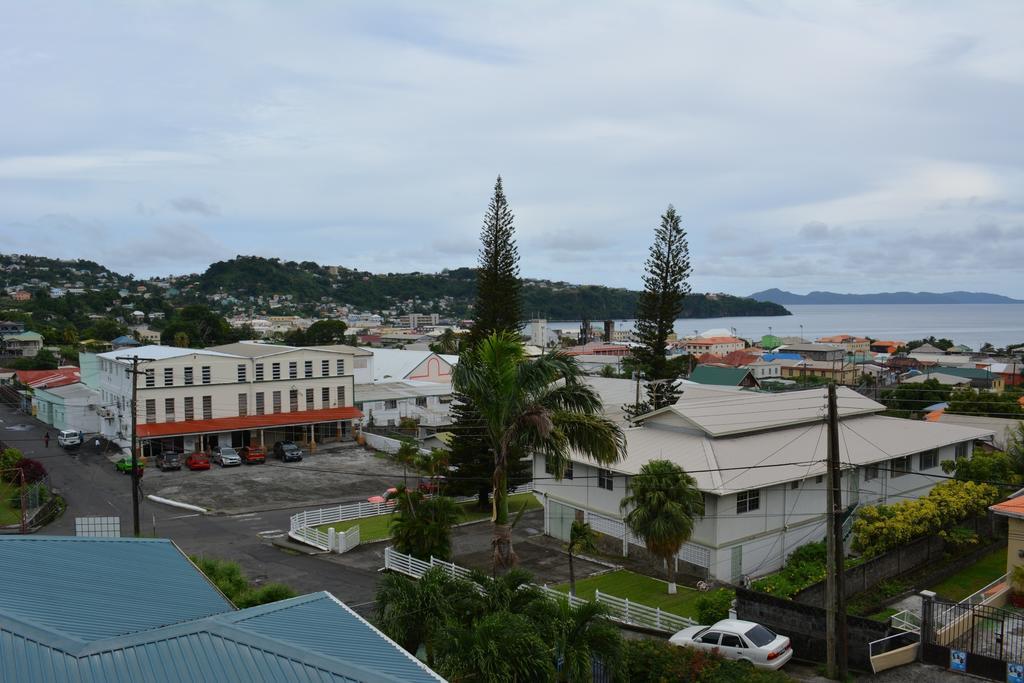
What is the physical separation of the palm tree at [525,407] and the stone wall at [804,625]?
4.78 metres

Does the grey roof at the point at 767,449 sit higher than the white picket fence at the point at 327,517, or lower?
higher

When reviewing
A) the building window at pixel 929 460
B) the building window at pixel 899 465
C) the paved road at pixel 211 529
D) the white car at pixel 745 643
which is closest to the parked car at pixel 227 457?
the paved road at pixel 211 529

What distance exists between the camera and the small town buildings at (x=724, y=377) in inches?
2501

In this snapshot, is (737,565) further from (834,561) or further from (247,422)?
(247,422)

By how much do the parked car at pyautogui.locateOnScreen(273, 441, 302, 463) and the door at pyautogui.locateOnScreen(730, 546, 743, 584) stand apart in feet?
82.4

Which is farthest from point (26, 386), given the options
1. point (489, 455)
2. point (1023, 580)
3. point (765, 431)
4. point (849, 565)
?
point (1023, 580)

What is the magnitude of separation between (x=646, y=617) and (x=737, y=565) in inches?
191

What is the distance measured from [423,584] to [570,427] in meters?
3.94

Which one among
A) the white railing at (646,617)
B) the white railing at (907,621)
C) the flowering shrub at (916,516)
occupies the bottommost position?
the white railing at (646,617)

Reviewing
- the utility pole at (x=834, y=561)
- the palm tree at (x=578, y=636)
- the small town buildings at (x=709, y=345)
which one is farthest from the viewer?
the small town buildings at (x=709, y=345)

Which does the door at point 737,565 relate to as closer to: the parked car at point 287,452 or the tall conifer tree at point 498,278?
the tall conifer tree at point 498,278

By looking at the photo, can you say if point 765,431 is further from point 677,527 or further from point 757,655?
point 757,655

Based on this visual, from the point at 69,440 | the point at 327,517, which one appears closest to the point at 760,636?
the point at 327,517

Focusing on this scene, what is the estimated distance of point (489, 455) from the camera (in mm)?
29562
